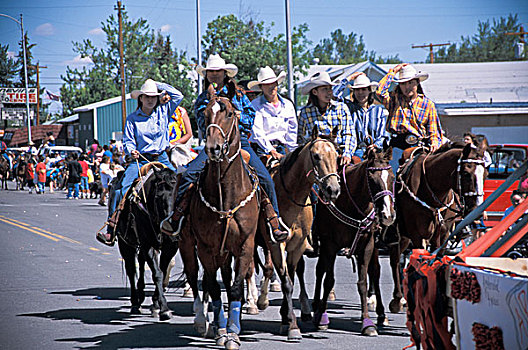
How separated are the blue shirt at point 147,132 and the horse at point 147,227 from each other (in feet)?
1.43

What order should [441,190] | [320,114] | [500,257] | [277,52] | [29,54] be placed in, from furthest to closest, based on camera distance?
[29,54] → [277,52] → [320,114] → [441,190] → [500,257]

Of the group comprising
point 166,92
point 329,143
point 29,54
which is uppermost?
point 29,54

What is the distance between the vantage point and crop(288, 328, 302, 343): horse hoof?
8.04 m

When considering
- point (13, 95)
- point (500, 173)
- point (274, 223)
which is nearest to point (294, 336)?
point (274, 223)

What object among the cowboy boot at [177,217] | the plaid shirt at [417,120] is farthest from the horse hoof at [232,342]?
the plaid shirt at [417,120]

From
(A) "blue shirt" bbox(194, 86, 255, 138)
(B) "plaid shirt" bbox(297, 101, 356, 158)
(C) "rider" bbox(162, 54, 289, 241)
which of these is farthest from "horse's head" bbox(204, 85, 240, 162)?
(B) "plaid shirt" bbox(297, 101, 356, 158)

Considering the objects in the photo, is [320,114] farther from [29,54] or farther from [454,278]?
[29,54]

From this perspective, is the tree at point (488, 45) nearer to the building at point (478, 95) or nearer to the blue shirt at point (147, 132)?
the building at point (478, 95)

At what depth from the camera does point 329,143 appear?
8.53 metres

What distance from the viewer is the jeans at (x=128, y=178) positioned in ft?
33.6

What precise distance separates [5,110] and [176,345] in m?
87.3

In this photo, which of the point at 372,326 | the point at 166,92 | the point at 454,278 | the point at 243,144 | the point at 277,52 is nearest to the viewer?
the point at 454,278

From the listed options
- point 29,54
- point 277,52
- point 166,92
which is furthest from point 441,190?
point 29,54

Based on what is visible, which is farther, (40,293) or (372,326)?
(40,293)
